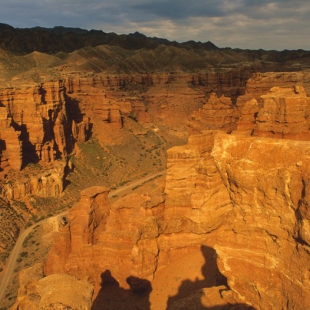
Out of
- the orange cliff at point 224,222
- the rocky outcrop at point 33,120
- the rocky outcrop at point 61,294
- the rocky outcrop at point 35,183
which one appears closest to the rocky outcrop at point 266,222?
the orange cliff at point 224,222

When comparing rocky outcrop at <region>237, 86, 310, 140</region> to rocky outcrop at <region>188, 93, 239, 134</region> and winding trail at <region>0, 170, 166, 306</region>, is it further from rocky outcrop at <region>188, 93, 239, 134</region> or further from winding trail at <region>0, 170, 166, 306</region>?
rocky outcrop at <region>188, 93, 239, 134</region>

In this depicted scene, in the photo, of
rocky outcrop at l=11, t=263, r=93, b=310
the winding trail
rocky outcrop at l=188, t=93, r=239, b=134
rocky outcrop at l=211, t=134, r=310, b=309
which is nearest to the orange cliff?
rocky outcrop at l=211, t=134, r=310, b=309

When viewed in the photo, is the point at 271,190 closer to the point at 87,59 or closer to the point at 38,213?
the point at 38,213

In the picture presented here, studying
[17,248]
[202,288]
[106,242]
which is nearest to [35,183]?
[17,248]

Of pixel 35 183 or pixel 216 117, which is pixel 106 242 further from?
pixel 216 117

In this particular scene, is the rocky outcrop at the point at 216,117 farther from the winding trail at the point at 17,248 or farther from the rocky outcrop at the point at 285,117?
the rocky outcrop at the point at 285,117

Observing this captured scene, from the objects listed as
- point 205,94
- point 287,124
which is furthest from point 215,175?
point 205,94
